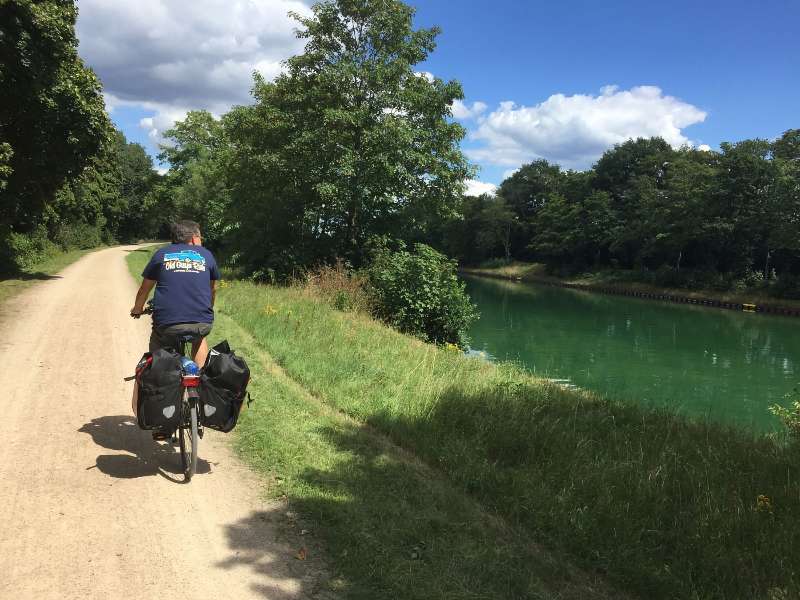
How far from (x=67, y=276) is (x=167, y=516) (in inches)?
794

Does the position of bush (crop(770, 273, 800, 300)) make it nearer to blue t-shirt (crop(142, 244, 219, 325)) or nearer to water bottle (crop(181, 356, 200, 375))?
blue t-shirt (crop(142, 244, 219, 325))

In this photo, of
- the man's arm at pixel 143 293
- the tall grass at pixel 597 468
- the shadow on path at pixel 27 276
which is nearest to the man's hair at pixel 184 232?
the man's arm at pixel 143 293

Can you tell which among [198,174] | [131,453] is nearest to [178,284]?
[131,453]

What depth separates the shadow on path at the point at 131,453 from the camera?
4578 millimetres

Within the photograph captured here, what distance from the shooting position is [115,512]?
386 centimetres

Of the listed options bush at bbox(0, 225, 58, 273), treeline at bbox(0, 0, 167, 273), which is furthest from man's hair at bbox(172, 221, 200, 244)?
bush at bbox(0, 225, 58, 273)

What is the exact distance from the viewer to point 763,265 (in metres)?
51.3

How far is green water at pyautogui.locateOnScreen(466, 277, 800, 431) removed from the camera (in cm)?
1531

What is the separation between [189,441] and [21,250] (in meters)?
23.5

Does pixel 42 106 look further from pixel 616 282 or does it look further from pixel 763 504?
pixel 616 282

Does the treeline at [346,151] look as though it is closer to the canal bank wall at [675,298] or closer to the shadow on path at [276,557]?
the shadow on path at [276,557]

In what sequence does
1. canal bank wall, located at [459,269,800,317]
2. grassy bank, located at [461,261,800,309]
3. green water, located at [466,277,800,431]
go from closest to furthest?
green water, located at [466,277,800,431] → canal bank wall, located at [459,269,800,317] → grassy bank, located at [461,261,800,309]

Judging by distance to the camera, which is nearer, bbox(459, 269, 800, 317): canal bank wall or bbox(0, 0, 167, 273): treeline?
bbox(0, 0, 167, 273): treeline

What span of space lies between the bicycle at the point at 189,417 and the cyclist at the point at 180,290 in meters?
0.29
